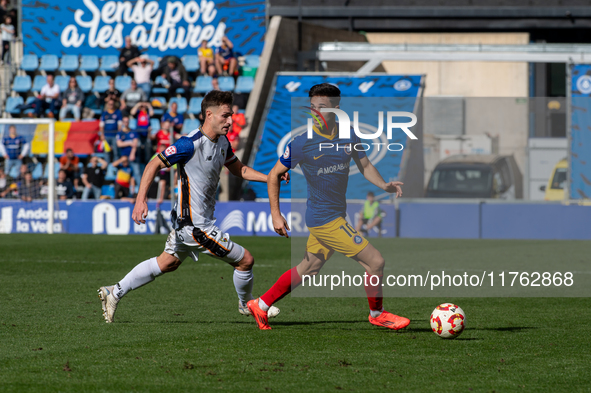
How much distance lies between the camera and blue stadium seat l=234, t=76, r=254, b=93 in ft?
80.4

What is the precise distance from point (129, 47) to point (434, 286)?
664 inches

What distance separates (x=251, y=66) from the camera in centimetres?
2528

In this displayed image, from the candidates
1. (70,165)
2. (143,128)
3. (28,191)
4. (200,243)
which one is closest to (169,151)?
(200,243)

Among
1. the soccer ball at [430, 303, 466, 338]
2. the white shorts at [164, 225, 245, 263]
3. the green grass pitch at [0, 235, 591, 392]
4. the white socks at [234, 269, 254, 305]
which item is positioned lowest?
the green grass pitch at [0, 235, 591, 392]

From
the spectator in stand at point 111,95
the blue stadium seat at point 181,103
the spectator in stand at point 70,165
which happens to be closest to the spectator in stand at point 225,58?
the blue stadium seat at point 181,103

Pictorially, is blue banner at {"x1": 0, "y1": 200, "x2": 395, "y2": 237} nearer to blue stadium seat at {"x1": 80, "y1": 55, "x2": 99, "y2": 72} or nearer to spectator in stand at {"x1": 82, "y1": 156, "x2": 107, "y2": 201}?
spectator in stand at {"x1": 82, "y1": 156, "x2": 107, "y2": 201}

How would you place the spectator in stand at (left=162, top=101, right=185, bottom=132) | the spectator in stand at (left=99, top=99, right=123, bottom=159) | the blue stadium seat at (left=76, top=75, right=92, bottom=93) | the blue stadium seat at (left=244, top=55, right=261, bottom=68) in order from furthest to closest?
1. the blue stadium seat at (left=76, top=75, right=92, bottom=93)
2. the blue stadium seat at (left=244, top=55, right=261, bottom=68)
3. the spectator in stand at (left=162, top=101, right=185, bottom=132)
4. the spectator in stand at (left=99, top=99, right=123, bottom=159)

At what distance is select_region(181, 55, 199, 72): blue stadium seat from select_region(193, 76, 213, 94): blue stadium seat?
797 mm

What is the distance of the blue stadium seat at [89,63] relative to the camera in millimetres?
26172

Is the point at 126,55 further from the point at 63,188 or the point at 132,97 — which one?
the point at 63,188

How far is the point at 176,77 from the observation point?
24438mm

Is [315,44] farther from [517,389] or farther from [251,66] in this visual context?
[517,389]

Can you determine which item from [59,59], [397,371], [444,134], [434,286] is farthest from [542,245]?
[59,59]

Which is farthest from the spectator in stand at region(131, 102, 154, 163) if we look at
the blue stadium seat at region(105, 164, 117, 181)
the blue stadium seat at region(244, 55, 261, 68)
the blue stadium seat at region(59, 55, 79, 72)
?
the blue stadium seat at region(59, 55, 79, 72)
